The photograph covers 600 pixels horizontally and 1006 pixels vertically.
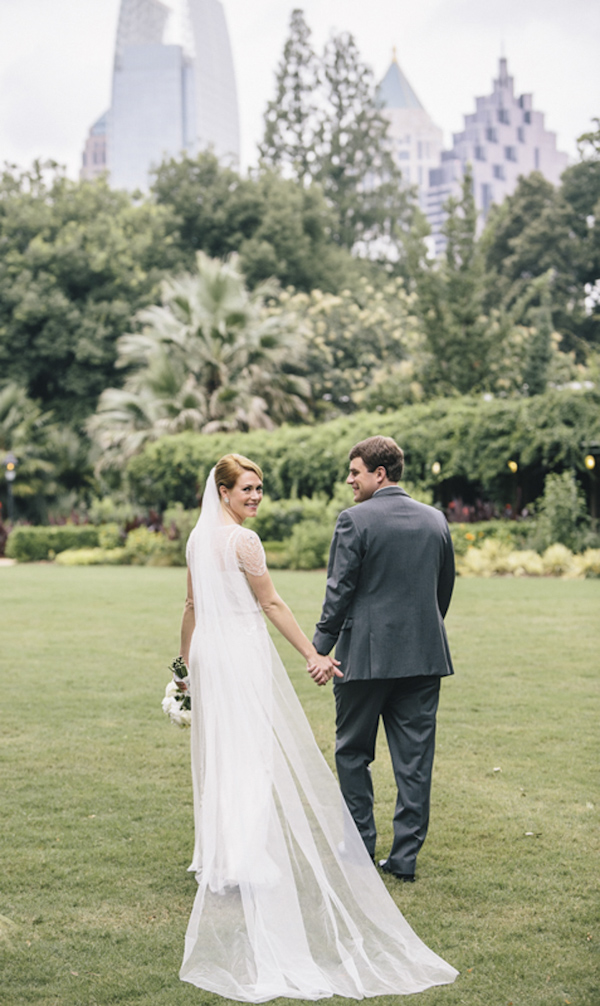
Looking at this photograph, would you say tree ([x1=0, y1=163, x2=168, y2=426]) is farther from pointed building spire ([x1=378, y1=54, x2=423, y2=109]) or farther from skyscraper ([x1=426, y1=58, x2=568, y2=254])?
pointed building spire ([x1=378, y1=54, x2=423, y2=109])

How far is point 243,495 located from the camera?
4289 mm

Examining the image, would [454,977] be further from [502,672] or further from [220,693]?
[502,672]

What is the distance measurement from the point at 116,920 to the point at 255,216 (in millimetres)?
35699

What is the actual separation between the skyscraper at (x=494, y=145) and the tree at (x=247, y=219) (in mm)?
82732

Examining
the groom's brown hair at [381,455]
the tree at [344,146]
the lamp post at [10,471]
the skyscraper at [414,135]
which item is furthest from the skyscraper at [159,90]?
the groom's brown hair at [381,455]

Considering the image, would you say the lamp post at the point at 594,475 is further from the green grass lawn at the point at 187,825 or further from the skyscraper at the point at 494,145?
the skyscraper at the point at 494,145

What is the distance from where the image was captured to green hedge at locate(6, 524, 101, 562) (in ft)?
82.1

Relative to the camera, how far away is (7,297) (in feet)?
108

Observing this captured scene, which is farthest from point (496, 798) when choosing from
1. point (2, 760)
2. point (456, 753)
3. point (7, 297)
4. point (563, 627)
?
point (7, 297)

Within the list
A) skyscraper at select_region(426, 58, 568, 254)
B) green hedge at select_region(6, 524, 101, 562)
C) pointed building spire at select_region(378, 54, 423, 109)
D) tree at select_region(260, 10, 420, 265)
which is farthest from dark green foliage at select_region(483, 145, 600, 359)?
pointed building spire at select_region(378, 54, 423, 109)

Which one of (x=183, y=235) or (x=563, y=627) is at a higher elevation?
(x=183, y=235)

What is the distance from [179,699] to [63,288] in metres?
31.5

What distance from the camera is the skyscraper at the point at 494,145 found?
119562 mm

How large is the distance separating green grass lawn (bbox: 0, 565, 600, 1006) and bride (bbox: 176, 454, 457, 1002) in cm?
18
